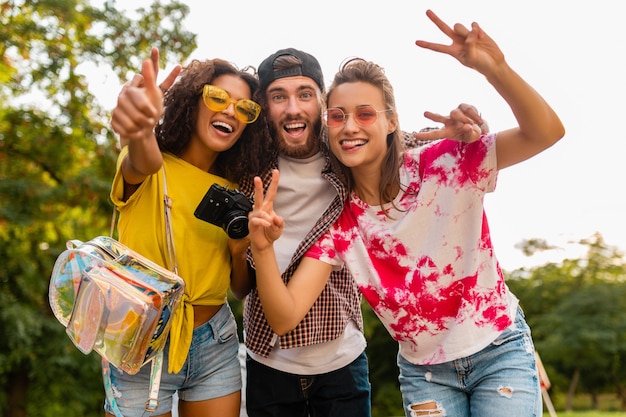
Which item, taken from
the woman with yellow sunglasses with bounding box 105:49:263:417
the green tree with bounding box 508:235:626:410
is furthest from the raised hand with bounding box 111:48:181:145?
the green tree with bounding box 508:235:626:410

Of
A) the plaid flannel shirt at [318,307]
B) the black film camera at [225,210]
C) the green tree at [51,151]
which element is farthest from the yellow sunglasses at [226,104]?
the green tree at [51,151]

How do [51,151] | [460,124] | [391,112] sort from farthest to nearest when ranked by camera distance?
[51,151], [391,112], [460,124]

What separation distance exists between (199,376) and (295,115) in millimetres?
1150

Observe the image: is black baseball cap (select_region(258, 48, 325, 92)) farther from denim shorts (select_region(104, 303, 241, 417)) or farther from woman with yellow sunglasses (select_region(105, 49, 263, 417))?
denim shorts (select_region(104, 303, 241, 417))

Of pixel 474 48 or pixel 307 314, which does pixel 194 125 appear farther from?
pixel 474 48

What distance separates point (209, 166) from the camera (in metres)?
2.59

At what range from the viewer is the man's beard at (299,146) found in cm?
264

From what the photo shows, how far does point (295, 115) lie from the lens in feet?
8.67

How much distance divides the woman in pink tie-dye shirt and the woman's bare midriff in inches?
12.8

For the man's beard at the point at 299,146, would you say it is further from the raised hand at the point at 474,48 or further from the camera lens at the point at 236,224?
the raised hand at the point at 474,48

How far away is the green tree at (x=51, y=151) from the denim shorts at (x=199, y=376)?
22.8 ft

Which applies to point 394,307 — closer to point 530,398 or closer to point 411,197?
point 411,197

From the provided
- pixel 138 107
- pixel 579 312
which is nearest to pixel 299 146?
pixel 138 107

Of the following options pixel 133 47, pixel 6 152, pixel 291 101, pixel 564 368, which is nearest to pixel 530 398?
pixel 291 101
